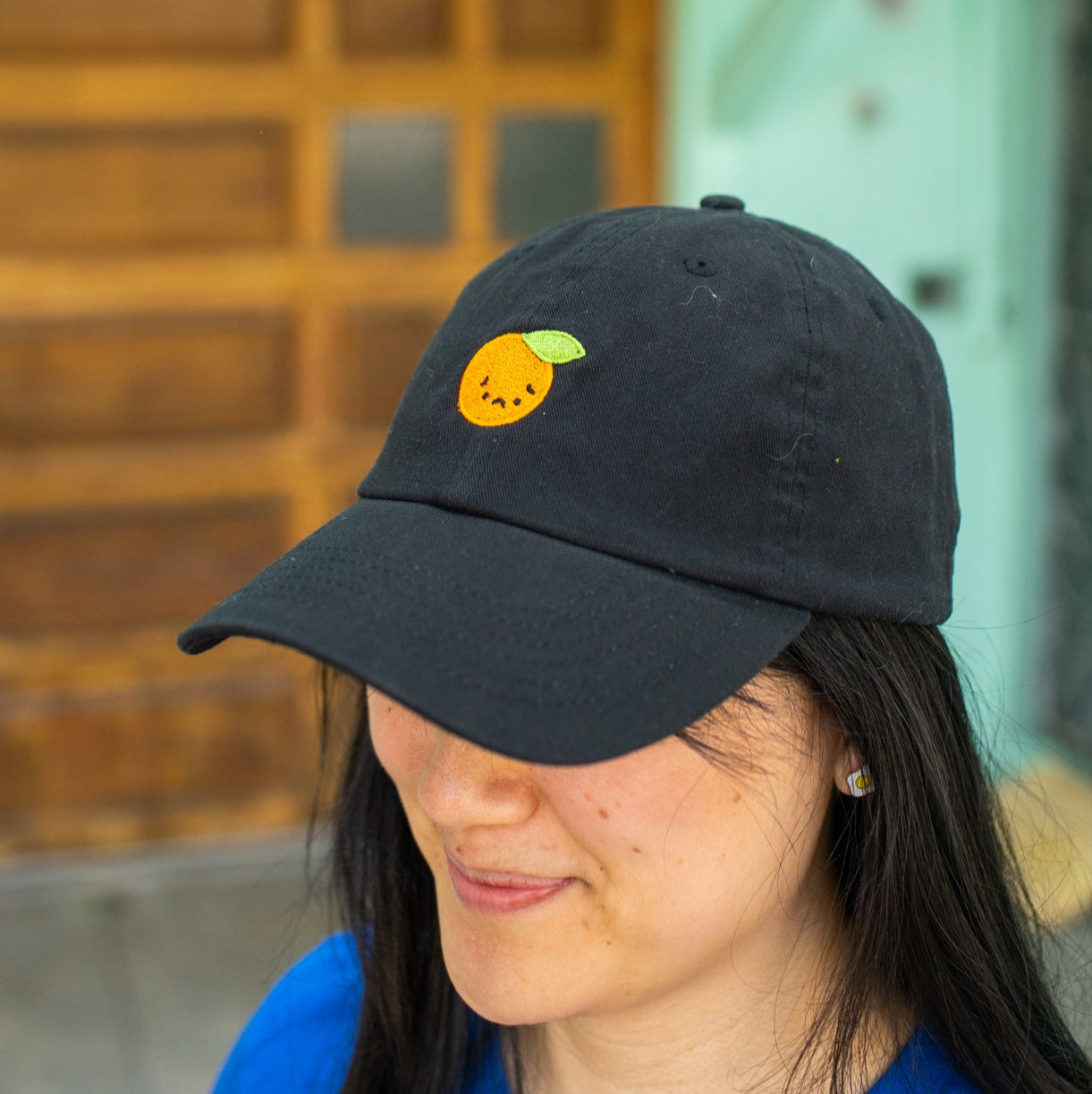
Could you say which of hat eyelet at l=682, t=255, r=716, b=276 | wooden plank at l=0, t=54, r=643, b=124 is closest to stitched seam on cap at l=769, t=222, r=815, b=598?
hat eyelet at l=682, t=255, r=716, b=276

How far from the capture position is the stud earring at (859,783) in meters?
1.06

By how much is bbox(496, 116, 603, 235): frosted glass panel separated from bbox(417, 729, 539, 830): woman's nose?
2.61 m

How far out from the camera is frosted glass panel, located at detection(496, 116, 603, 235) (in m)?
3.44

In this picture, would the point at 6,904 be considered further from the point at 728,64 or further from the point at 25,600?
the point at 728,64

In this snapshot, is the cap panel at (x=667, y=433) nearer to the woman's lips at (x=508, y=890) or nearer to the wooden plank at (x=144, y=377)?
the woman's lips at (x=508, y=890)

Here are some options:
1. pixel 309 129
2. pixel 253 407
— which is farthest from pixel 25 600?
pixel 309 129

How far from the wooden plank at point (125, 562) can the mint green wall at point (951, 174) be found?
1.43 meters

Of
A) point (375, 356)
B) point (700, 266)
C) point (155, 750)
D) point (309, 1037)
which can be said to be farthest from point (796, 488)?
point (155, 750)

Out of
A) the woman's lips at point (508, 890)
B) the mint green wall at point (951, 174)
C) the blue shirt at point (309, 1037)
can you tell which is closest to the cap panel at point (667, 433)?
the woman's lips at point (508, 890)

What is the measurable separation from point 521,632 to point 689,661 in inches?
4.6

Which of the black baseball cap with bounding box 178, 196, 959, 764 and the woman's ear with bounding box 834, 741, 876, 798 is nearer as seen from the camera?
the black baseball cap with bounding box 178, 196, 959, 764

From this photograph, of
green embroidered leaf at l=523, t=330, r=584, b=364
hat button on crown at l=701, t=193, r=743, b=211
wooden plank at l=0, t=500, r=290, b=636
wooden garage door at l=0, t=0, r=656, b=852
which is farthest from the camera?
wooden plank at l=0, t=500, r=290, b=636

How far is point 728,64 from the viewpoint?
3.29 meters

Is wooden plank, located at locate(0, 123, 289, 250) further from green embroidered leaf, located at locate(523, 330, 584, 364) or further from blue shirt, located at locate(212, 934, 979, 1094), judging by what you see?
green embroidered leaf, located at locate(523, 330, 584, 364)
